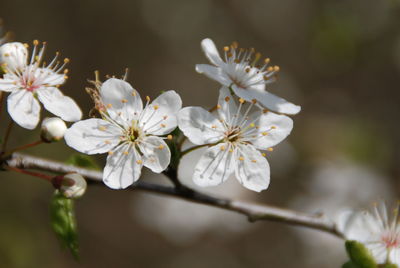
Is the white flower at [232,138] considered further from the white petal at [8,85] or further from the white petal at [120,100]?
the white petal at [8,85]

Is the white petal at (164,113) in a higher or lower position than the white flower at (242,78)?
lower

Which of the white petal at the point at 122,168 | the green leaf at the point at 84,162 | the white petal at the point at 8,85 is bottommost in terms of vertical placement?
the green leaf at the point at 84,162

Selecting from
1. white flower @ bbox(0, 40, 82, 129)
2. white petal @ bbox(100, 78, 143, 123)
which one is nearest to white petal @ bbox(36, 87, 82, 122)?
white flower @ bbox(0, 40, 82, 129)

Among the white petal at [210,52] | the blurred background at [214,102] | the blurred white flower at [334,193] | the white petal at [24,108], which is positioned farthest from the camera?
the blurred background at [214,102]

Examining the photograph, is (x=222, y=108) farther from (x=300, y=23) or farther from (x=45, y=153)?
(x=300, y=23)

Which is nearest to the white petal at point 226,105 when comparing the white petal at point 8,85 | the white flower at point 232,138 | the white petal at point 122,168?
the white flower at point 232,138

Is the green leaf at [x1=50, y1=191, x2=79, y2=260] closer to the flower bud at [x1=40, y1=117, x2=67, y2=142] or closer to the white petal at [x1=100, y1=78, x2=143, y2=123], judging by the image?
the flower bud at [x1=40, y1=117, x2=67, y2=142]

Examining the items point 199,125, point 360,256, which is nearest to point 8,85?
point 199,125

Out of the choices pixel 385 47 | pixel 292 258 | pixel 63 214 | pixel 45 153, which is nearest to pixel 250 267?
pixel 292 258
